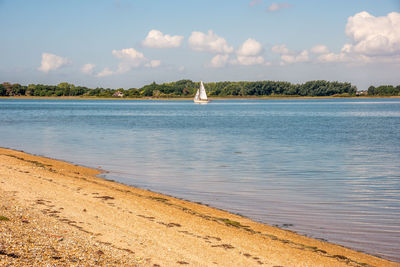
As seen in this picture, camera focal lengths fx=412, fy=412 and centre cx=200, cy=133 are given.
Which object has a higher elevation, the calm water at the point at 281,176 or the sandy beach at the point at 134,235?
the sandy beach at the point at 134,235

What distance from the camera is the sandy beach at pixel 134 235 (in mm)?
7191

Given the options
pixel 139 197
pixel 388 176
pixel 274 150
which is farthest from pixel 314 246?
pixel 274 150

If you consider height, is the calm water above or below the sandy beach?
below

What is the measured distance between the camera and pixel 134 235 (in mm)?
8852

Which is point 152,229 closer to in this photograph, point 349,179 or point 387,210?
point 387,210

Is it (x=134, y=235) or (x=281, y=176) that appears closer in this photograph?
(x=134, y=235)

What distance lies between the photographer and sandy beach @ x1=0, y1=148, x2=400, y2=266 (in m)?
7.19

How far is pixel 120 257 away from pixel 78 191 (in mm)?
6168

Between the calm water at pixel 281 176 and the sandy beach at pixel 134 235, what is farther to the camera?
the calm water at pixel 281 176

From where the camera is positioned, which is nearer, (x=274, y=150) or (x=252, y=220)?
(x=252, y=220)

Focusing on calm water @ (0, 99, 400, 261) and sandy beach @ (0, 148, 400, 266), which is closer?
sandy beach @ (0, 148, 400, 266)

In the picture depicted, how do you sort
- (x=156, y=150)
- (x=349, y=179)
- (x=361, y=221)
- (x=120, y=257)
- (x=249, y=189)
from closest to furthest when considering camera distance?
1. (x=120, y=257)
2. (x=361, y=221)
3. (x=249, y=189)
4. (x=349, y=179)
5. (x=156, y=150)

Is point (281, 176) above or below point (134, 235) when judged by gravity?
below

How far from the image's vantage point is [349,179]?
17.5m
